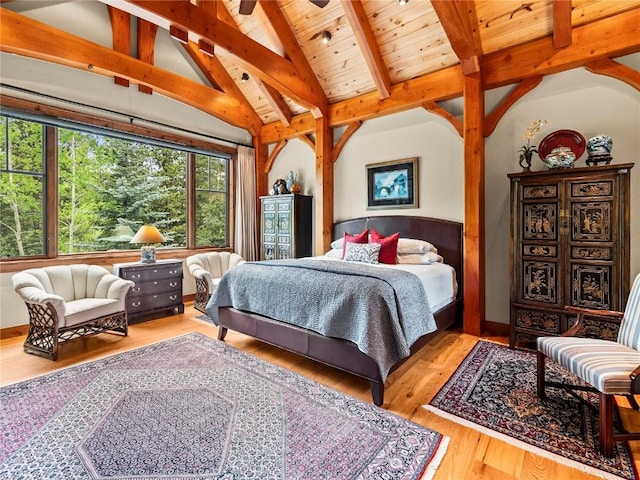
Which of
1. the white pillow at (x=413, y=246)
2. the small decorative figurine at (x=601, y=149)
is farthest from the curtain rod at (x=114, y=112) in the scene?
the small decorative figurine at (x=601, y=149)

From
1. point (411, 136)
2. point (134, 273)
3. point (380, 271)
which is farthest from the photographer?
point (411, 136)

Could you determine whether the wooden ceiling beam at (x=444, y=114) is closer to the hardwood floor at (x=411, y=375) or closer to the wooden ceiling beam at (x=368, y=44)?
the wooden ceiling beam at (x=368, y=44)

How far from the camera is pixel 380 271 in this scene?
2.72m

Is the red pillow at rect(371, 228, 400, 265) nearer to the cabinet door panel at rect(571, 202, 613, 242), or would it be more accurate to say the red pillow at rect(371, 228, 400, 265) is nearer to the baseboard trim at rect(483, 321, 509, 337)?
the baseboard trim at rect(483, 321, 509, 337)

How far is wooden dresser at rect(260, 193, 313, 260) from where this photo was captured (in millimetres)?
5125

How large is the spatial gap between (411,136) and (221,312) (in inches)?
129

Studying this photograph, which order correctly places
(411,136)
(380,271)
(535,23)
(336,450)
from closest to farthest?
1. (336,450)
2. (380,271)
3. (535,23)
4. (411,136)

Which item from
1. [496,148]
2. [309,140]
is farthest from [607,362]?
[309,140]

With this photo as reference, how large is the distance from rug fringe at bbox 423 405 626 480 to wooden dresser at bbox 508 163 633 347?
1.52 meters

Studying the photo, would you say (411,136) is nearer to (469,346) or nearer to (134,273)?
(469,346)

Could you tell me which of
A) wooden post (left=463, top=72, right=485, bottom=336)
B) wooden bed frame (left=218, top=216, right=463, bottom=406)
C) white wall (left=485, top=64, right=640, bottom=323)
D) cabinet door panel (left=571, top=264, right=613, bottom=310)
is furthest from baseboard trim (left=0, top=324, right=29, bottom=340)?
cabinet door panel (left=571, top=264, right=613, bottom=310)

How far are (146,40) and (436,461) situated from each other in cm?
540

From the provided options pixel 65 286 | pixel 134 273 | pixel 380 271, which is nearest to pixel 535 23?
pixel 380 271

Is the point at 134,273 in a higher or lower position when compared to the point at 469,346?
higher
